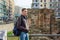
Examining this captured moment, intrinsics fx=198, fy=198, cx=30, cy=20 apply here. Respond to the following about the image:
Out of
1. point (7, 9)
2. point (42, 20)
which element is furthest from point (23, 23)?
point (42, 20)

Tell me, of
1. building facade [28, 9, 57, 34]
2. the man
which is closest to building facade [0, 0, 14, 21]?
building facade [28, 9, 57, 34]

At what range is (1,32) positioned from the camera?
7.63 ft

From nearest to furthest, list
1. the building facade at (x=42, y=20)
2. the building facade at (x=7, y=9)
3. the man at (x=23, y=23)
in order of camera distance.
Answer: the man at (x=23, y=23), the building facade at (x=7, y=9), the building facade at (x=42, y=20)

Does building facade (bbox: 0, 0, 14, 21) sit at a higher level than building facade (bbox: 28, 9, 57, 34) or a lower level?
higher

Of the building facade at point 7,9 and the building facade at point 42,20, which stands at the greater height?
the building facade at point 7,9

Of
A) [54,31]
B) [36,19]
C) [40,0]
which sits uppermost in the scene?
→ [40,0]

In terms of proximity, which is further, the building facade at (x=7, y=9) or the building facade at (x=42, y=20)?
the building facade at (x=42, y=20)

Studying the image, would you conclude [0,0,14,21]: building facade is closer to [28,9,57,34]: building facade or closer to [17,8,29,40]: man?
[28,9,57,34]: building facade

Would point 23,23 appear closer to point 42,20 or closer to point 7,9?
point 7,9

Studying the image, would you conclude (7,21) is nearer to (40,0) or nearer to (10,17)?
(10,17)

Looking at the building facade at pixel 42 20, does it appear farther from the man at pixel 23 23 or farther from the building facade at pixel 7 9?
the man at pixel 23 23

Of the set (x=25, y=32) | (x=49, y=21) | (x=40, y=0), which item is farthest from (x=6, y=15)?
(x=40, y=0)

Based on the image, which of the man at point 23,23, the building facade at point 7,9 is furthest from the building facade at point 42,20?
the man at point 23,23

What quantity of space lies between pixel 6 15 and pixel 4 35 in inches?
147
